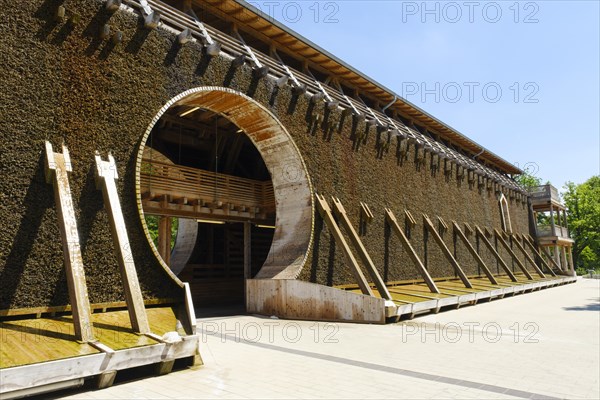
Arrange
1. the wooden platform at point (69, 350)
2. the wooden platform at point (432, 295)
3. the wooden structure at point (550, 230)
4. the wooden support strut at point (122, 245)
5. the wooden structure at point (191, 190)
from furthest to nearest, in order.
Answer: the wooden structure at point (550, 230) < the wooden platform at point (432, 295) < the wooden structure at point (191, 190) < the wooden support strut at point (122, 245) < the wooden platform at point (69, 350)

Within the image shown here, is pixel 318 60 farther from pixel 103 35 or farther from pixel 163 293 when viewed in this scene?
pixel 163 293

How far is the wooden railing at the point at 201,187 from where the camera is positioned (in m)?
12.4

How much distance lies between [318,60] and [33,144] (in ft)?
41.7

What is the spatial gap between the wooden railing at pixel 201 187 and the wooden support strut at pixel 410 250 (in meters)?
4.73

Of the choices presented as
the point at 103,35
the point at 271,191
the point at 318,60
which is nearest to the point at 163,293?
the point at 103,35

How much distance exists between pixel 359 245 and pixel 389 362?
653 centimetres

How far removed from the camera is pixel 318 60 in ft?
58.4

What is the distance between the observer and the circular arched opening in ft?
41.7

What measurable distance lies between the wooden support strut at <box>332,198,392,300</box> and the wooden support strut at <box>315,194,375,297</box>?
13.2 inches

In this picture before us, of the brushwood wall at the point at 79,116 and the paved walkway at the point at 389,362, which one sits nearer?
the paved walkway at the point at 389,362

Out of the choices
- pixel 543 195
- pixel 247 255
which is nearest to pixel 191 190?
pixel 247 255

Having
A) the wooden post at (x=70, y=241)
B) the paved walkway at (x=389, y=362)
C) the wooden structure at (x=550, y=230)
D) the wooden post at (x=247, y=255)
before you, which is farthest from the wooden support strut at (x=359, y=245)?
the wooden structure at (x=550, y=230)

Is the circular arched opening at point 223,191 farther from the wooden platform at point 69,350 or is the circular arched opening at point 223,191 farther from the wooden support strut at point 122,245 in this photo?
the wooden platform at point 69,350

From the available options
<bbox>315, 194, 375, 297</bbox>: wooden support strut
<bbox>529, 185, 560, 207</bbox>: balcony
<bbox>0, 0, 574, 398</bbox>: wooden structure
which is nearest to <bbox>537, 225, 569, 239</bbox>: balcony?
<bbox>529, 185, 560, 207</bbox>: balcony
